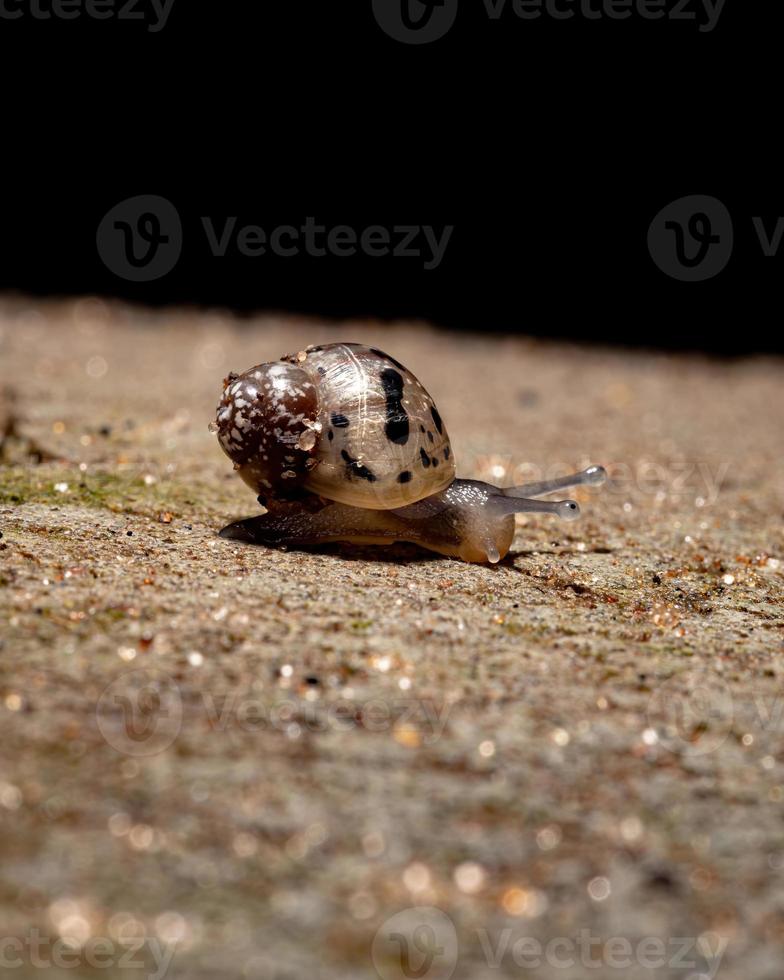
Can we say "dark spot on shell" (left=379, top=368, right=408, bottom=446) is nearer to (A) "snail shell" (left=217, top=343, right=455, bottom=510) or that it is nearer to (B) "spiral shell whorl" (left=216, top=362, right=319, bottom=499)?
(A) "snail shell" (left=217, top=343, right=455, bottom=510)

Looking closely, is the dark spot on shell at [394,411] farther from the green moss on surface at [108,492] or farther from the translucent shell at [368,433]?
the green moss on surface at [108,492]

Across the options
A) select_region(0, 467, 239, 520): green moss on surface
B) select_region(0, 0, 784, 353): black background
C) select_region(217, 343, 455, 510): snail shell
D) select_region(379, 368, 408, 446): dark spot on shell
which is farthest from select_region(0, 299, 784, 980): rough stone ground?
select_region(0, 0, 784, 353): black background

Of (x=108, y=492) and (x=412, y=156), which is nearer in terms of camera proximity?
(x=108, y=492)

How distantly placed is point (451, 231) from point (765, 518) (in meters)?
4.29

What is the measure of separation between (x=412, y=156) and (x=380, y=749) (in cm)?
579

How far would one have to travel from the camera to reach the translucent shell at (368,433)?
2082 mm

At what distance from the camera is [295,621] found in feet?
5.65

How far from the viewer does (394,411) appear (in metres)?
2.10

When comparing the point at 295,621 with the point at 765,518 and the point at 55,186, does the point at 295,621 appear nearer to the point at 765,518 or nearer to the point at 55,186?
the point at 765,518

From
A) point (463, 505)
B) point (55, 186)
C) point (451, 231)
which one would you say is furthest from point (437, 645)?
point (55, 186)

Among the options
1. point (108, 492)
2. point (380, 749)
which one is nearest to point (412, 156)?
point (108, 492)

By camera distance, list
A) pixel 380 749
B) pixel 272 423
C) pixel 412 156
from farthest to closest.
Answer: pixel 412 156 < pixel 272 423 < pixel 380 749

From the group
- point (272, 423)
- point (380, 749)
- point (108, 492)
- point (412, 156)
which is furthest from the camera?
point (412, 156)

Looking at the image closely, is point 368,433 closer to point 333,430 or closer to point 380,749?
point 333,430
